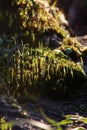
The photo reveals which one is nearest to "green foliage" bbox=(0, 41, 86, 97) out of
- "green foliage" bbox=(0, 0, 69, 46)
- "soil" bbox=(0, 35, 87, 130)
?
"soil" bbox=(0, 35, 87, 130)

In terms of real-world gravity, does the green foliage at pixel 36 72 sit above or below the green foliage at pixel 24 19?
below

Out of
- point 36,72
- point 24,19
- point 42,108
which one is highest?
point 24,19

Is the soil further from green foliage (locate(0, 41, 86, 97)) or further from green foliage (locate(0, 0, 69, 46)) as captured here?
green foliage (locate(0, 0, 69, 46))

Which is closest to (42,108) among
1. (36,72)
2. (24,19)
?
(36,72)

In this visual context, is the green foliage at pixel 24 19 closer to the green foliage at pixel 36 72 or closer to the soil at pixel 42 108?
the green foliage at pixel 36 72

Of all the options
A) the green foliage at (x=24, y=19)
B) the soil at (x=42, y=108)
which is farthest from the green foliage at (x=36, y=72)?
the green foliage at (x=24, y=19)

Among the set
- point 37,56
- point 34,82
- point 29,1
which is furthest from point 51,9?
point 34,82

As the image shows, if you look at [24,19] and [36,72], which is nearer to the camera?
[36,72]

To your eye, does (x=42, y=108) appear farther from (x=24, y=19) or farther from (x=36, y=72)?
(x=24, y=19)

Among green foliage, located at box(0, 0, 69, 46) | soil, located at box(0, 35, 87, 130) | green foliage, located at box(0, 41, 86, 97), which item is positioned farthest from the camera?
green foliage, located at box(0, 0, 69, 46)

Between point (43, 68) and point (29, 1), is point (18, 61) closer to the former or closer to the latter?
point (43, 68)

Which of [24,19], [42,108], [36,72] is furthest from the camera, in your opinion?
[24,19]
